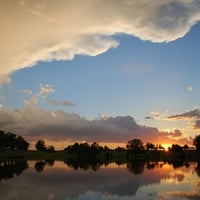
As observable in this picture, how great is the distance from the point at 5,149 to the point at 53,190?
157520mm

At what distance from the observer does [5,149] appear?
19088 centimetres

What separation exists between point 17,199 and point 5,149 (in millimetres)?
164617

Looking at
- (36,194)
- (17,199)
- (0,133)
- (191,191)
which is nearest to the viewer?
(17,199)

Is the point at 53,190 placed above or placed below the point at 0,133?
below

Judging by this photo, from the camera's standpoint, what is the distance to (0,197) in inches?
1342

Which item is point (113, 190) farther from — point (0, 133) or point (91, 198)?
point (0, 133)

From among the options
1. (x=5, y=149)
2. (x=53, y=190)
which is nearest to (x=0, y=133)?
(x=5, y=149)

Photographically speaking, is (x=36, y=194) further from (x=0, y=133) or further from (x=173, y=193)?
(x=0, y=133)

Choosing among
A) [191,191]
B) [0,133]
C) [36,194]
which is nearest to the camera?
[36,194]

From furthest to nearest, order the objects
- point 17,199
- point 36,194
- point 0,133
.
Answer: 1. point 0,133
2. point 36,194
3. point 17,199

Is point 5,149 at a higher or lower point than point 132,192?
higher

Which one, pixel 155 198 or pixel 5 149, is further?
pixel 5 149

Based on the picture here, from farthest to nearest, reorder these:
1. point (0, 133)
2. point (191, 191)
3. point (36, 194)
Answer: point (0, 133) → point (191, 191) → point (36, 194)

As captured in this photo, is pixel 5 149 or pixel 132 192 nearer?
pixel 132 192
